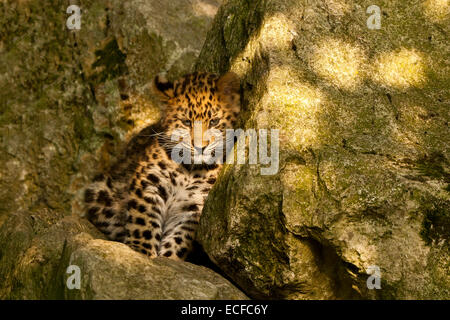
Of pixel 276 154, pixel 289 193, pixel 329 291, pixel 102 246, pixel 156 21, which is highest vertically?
pixel 156 21

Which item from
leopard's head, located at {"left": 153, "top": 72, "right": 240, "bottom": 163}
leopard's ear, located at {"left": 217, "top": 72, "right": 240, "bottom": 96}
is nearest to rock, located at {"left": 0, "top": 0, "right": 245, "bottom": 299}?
leopard's head, located at {"left": 153, "top": 72, "right": 240, "bottom": 163}

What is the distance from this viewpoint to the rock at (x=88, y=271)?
455cm

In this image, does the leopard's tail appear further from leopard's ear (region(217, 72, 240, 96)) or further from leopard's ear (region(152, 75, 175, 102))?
leopard's ear (region(217, 72, 240, 96))

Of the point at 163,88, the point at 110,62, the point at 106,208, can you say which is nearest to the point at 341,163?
the point at 163,88

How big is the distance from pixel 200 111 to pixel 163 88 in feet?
1.96

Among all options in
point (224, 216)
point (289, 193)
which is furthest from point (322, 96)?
point (224, 216)

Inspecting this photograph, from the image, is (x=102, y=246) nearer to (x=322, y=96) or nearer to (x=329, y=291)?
(x=329, y=291)

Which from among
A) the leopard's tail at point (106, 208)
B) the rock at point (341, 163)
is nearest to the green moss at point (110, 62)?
the leopard's tail at point (106, 208)

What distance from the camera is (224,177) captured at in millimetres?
5633

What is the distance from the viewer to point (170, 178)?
22.2ft

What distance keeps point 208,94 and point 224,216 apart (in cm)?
185

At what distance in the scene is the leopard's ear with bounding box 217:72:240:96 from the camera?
21.1ft

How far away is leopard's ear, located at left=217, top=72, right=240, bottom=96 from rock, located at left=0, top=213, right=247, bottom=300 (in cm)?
Answer: 205

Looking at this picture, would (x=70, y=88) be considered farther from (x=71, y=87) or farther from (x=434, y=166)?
(x=434, y=166)
